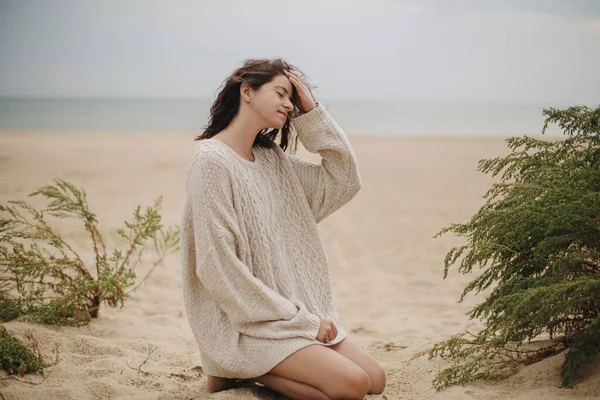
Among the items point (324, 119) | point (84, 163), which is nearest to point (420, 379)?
point (324, 119)

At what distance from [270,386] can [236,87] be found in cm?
162

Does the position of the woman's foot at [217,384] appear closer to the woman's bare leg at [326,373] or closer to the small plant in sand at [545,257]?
the woman's bare leg at [326,373]

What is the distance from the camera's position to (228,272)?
10.2 ft

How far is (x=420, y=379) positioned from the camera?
12.2ft

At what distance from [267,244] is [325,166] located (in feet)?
2.23

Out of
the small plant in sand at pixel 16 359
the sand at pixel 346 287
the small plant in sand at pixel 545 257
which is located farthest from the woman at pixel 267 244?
the small plant in sand at pixel 16 359

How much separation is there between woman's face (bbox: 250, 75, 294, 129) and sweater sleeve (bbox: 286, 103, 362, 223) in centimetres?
23

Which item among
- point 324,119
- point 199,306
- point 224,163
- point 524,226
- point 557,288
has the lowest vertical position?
point 199,306

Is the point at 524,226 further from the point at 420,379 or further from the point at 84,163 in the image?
the point at 84,163

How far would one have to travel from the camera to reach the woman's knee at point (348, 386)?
305cm

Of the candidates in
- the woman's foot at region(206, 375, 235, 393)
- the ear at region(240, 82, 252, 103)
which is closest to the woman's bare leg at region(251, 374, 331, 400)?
the woman's foot at region(206, 375, 235, 393)

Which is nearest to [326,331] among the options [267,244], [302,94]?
[267,244]

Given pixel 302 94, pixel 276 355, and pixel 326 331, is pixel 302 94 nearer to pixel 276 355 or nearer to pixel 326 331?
pixel 326 331

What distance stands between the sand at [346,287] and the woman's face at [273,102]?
145 cm
